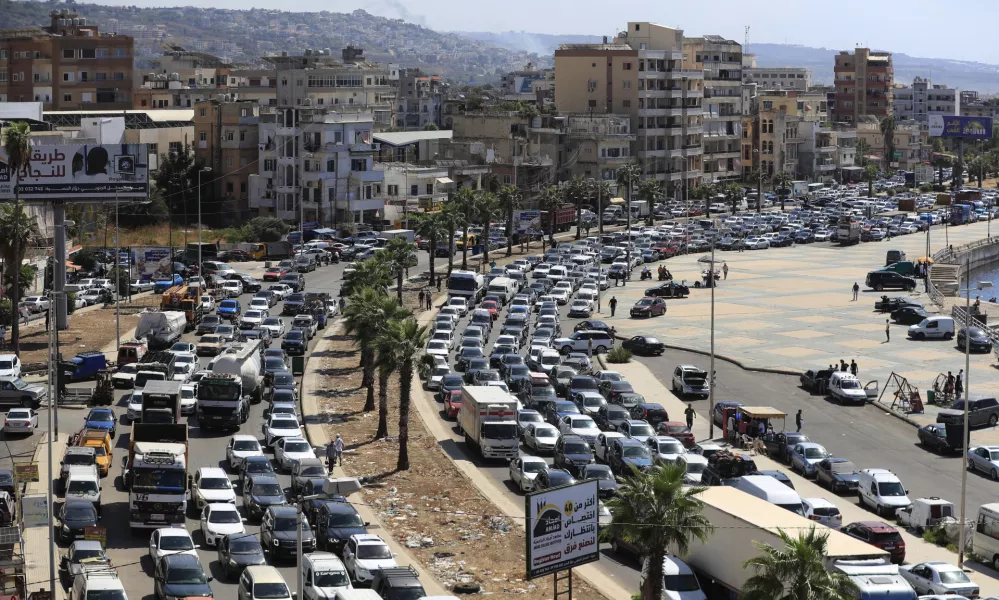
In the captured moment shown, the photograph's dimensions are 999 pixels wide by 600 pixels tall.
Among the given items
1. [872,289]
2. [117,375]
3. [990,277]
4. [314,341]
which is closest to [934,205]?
[990,277]

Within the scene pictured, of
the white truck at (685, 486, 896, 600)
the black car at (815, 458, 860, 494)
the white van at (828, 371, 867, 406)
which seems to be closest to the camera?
the white truck at (685, 486, 896, 600)

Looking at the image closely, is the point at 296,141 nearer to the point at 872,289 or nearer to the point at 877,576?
the point at 872,289

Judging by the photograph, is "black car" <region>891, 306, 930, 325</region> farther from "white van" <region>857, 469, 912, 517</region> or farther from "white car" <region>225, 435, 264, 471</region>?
"white car" <region>225, 435, 264, 471</region>

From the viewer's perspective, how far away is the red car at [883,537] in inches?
1513

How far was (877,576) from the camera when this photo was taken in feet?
107

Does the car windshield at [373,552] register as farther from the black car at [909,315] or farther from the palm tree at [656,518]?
the black car at [909,315]

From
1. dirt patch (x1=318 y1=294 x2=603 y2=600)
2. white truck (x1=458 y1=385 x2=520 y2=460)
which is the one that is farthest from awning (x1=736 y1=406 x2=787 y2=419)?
dirt patch (x1=318 y1=294 x2=603 y2=600)

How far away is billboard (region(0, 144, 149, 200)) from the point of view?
3115 inches

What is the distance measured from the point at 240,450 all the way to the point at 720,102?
132095 millimetres

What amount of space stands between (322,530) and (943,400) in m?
32.0

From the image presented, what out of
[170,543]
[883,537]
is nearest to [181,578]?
[170,543]

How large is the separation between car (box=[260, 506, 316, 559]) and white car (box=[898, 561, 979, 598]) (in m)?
14.4

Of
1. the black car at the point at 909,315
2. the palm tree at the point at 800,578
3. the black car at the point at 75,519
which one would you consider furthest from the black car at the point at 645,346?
the palm tree at the point at 800,578

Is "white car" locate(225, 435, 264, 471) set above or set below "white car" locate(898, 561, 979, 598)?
above
